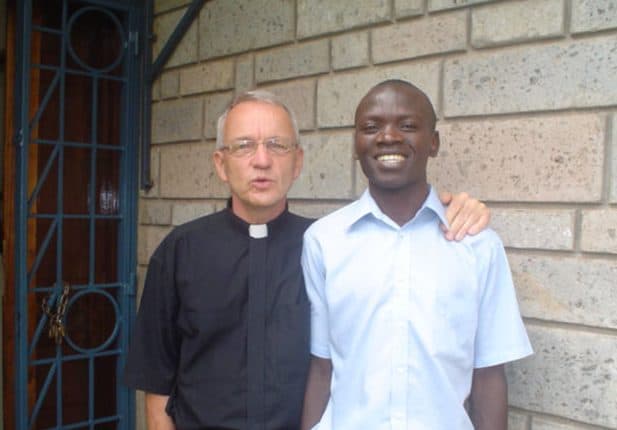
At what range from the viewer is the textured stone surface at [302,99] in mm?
3029

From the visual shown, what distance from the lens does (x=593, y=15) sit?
2.08m

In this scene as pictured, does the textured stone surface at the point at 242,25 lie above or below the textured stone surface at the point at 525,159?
above

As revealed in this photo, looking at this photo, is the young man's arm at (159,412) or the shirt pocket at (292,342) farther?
the young man's arm at (159,412)

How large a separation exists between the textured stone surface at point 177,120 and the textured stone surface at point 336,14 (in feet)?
2.94

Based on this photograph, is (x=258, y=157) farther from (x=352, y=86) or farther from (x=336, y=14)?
(x=336, y=14)

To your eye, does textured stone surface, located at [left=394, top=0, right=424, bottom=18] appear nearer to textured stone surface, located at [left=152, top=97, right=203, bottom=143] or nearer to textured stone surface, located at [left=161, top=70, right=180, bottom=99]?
textured stone surface, located at [left=152, top=97, right=203, bottom=143]

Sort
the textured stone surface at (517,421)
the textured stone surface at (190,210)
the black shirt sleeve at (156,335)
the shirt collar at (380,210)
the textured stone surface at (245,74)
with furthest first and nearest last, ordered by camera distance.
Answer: the textured stone surface at (190,210) → the textured stone surface at (245,74) → the textured stone surface at (517,421) → the black shirt sleeve at (156,335) → the shirt collar at (380,210)

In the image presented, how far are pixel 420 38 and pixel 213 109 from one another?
4.60 feet

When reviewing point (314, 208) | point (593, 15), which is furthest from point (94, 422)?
point (593, 15)

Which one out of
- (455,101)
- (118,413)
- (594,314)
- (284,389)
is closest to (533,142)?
(455,101)

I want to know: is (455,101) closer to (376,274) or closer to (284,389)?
(376,274)

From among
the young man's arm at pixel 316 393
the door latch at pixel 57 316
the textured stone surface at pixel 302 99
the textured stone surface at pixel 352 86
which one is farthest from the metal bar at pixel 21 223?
the young man's arm at pixel 316 393

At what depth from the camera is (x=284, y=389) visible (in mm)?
2000

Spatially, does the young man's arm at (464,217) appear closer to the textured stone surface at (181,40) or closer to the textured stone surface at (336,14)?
the textured stone surface at (336,14)
